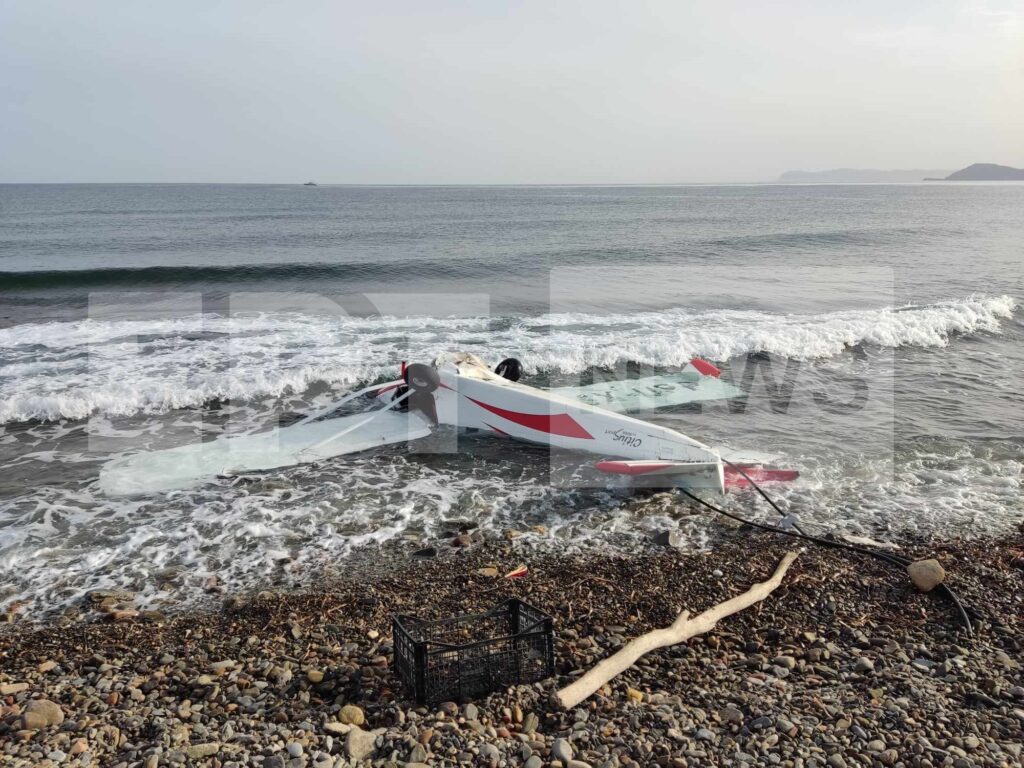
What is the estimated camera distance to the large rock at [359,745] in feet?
13.2

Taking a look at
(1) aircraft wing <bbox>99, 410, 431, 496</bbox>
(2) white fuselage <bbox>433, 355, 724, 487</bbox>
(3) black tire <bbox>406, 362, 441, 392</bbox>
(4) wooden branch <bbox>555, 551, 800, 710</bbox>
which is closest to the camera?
(4) wooden branch <bbox>555, 551, 800, 710</bbox>

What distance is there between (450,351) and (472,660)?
9.99 m

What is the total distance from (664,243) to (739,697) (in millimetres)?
34871

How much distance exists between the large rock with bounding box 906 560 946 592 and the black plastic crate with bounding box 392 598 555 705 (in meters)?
3.50

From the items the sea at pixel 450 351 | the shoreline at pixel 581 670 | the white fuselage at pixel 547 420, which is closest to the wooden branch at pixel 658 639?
the shoreline at pixel 581 670

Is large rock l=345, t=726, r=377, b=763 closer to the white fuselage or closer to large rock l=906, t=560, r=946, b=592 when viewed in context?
large rock l=906, t=560, r=946, b=592

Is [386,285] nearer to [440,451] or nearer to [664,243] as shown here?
[440,451]

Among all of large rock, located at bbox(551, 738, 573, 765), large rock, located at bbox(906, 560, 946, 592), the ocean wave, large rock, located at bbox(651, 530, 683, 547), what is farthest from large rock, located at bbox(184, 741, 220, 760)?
the ocean wave

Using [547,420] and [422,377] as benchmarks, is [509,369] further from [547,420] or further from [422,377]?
[547,420]

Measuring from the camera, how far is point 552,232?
43.0m

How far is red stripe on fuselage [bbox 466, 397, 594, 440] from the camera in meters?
9.24

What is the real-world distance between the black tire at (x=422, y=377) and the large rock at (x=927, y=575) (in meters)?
6.47

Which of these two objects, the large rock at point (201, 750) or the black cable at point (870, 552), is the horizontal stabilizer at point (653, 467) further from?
the large rock at point (201, 750)

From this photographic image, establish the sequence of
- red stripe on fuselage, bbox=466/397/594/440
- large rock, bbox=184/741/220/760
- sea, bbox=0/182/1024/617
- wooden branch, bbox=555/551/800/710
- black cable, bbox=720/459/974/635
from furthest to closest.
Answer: red stripe on fuselage, bbox=466/397/594/440
sea, bbox=0/182/1024/617
black cable, bbox=720/459/974/635
wooden branch, bbox=555/551/800/710
large rock, bbox=184/741/220/760
